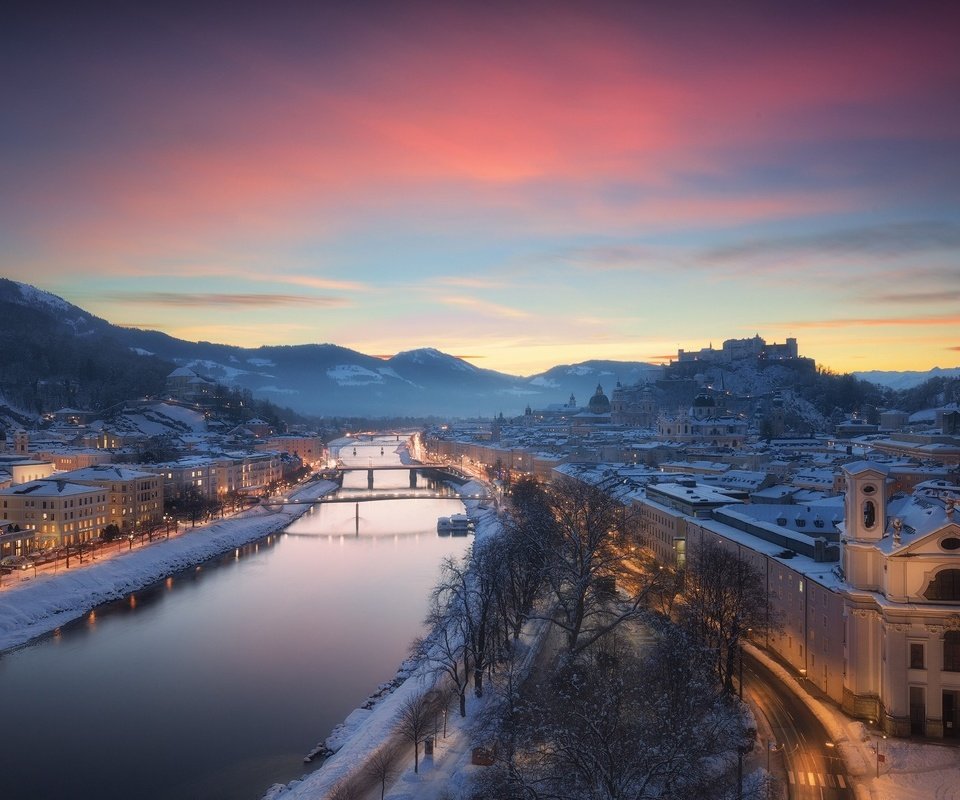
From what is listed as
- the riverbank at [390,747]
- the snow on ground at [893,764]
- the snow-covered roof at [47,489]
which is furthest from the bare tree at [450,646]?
the snow-covered roof at [47,489]

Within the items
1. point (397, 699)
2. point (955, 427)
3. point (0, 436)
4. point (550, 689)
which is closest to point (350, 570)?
point (397, 699)

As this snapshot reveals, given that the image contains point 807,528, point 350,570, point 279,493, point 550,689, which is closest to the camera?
point 550,689

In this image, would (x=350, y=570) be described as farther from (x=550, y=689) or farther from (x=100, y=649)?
(x=550, y=689)

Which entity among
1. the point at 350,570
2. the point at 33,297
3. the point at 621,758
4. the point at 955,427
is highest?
the point at 33,297

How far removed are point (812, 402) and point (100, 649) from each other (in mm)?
86742

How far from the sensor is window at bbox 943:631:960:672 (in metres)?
14.7

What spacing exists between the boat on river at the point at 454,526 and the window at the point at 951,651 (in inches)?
1180

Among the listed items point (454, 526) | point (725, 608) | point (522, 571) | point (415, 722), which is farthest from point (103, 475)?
point (725, 608)

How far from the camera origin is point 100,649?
72.7 ft

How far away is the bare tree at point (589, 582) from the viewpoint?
17422mm

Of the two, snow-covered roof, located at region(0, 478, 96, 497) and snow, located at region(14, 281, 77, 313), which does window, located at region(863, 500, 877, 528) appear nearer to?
snow-covered roof, located at region(0, 478, 96, 497)

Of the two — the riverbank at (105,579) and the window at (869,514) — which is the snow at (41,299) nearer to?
the riverbank at (105,579)

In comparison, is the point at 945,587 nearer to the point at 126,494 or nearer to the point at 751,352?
the point at 126,494

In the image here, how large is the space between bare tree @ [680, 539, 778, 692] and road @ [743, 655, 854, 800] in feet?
2.14
